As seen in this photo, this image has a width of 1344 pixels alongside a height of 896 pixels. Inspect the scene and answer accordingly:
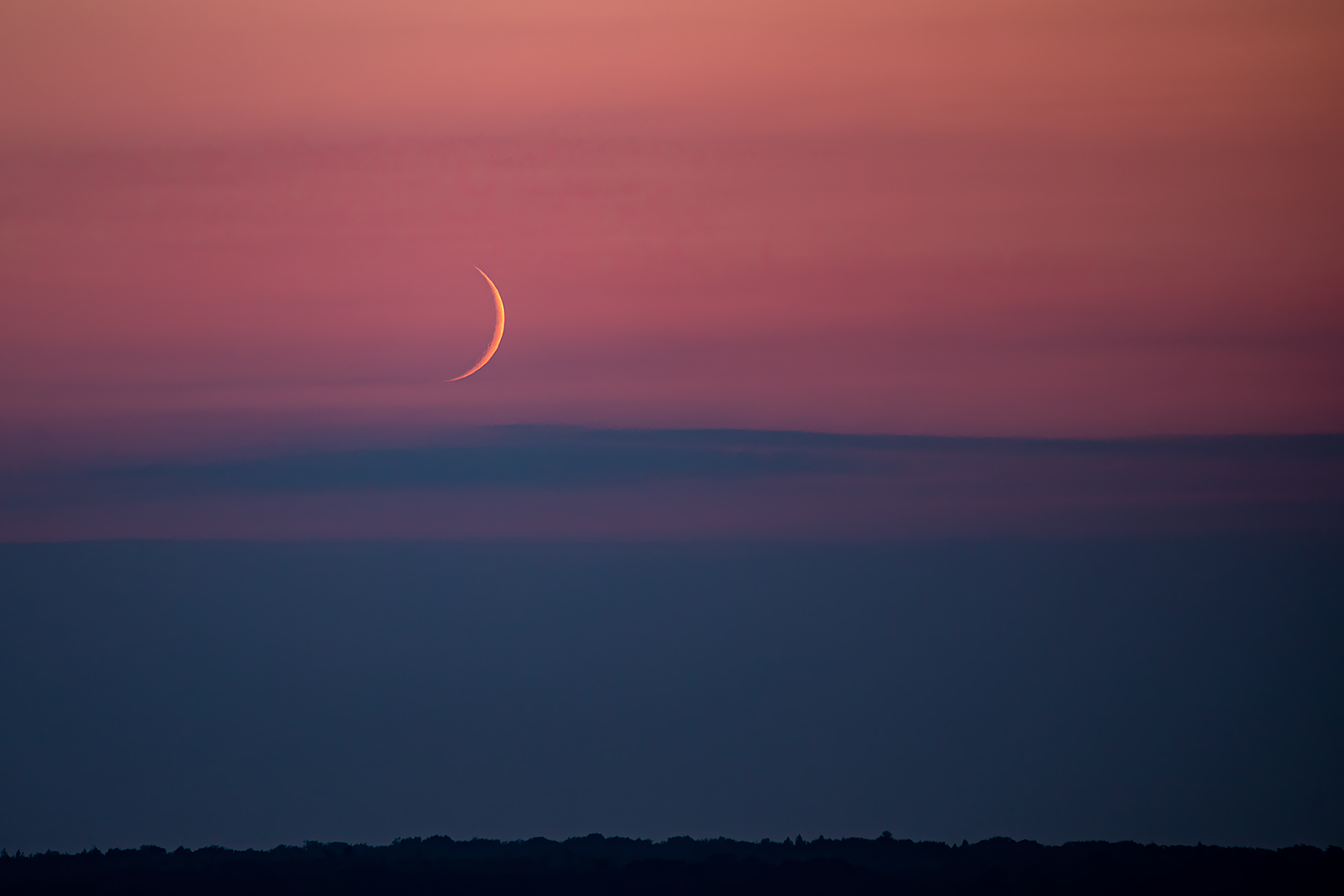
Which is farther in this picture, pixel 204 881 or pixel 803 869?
pixel 803 869

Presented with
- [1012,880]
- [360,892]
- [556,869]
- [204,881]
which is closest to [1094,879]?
[1012,880]

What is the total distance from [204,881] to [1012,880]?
29.1 meters

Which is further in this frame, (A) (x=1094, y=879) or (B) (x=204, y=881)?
(A) (x=1094, y=879)

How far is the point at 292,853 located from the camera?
62.4 m

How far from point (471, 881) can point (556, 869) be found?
3476 mm

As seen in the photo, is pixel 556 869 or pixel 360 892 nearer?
pixel 360 892

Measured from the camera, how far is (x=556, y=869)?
2474 inches

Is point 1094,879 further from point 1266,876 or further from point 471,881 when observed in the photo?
point 471,881

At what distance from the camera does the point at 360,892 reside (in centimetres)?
5875

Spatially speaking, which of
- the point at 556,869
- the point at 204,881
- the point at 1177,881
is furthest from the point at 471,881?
the point at 1177,881

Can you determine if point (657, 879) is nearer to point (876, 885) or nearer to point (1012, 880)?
point (876, 885)

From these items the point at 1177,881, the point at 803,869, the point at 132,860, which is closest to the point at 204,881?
the point at 132,860

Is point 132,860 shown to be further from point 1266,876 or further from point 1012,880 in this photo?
point 1266,876

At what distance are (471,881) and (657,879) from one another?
22.1 feet
